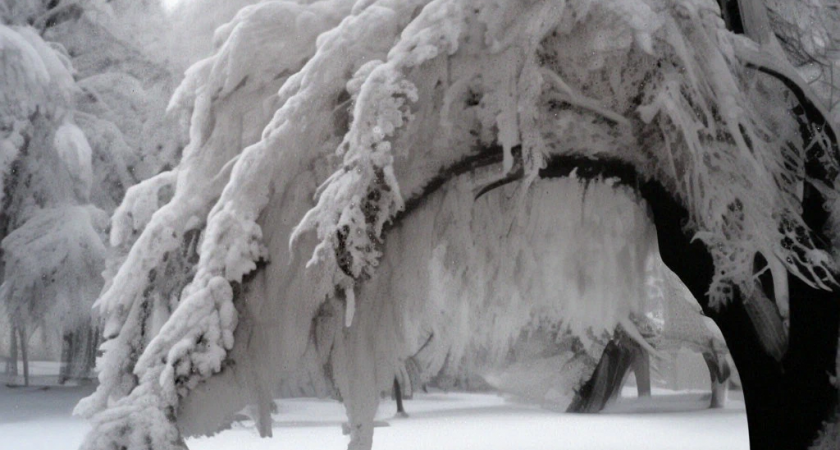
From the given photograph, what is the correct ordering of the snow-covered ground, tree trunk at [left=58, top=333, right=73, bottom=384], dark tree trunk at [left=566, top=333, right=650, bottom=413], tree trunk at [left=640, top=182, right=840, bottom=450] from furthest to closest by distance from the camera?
tree trunk at [left=58, top=333, right=73, bottom=384] → dark tree trunk at [left=566, top=333, right=650, bottom=413] → the snow-covered ground → tree trunk at [left=640, top=182, right=840, bottom=450]

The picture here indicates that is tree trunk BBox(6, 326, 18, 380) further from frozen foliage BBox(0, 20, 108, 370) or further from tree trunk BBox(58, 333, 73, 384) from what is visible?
frozen foliage BBox(0, 20, 108, 370)

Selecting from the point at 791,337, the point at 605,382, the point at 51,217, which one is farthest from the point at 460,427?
the point at 791,337

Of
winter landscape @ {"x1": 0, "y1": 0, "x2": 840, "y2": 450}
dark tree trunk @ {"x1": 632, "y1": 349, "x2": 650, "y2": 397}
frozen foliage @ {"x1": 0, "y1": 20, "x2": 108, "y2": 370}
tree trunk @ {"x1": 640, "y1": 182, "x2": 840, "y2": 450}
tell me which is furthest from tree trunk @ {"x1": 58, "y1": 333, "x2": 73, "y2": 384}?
tree trunk @ {"x1": 640, "y1": 182, "x2": 840, "y2": 450}

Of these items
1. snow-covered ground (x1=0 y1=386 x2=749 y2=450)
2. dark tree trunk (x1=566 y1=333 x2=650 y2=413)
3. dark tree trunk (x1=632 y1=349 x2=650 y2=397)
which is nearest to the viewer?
snow-covered ground (x1=0 y1=386 x2=749 y2=450)

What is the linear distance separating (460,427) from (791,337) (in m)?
8.55

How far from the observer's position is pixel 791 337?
616 cm

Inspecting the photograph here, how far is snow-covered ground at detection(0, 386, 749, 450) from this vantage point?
1156cm

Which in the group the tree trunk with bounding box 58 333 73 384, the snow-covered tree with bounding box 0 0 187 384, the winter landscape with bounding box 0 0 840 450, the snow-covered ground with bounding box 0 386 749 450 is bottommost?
the snow-covered ground with bounding box 0 386 749 450

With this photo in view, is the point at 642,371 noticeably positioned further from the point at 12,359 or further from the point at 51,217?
the point at 12,359

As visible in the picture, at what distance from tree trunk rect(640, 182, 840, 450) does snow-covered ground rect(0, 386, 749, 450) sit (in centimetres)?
404

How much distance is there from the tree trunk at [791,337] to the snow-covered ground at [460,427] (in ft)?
13.3

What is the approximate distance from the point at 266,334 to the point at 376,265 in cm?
73

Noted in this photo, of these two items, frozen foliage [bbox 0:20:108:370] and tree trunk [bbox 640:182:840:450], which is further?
frozen foliage [bbox 0:20:108:370]

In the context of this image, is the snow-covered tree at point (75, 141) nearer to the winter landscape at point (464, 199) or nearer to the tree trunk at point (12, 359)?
the tree trunk at point (12, 359)
